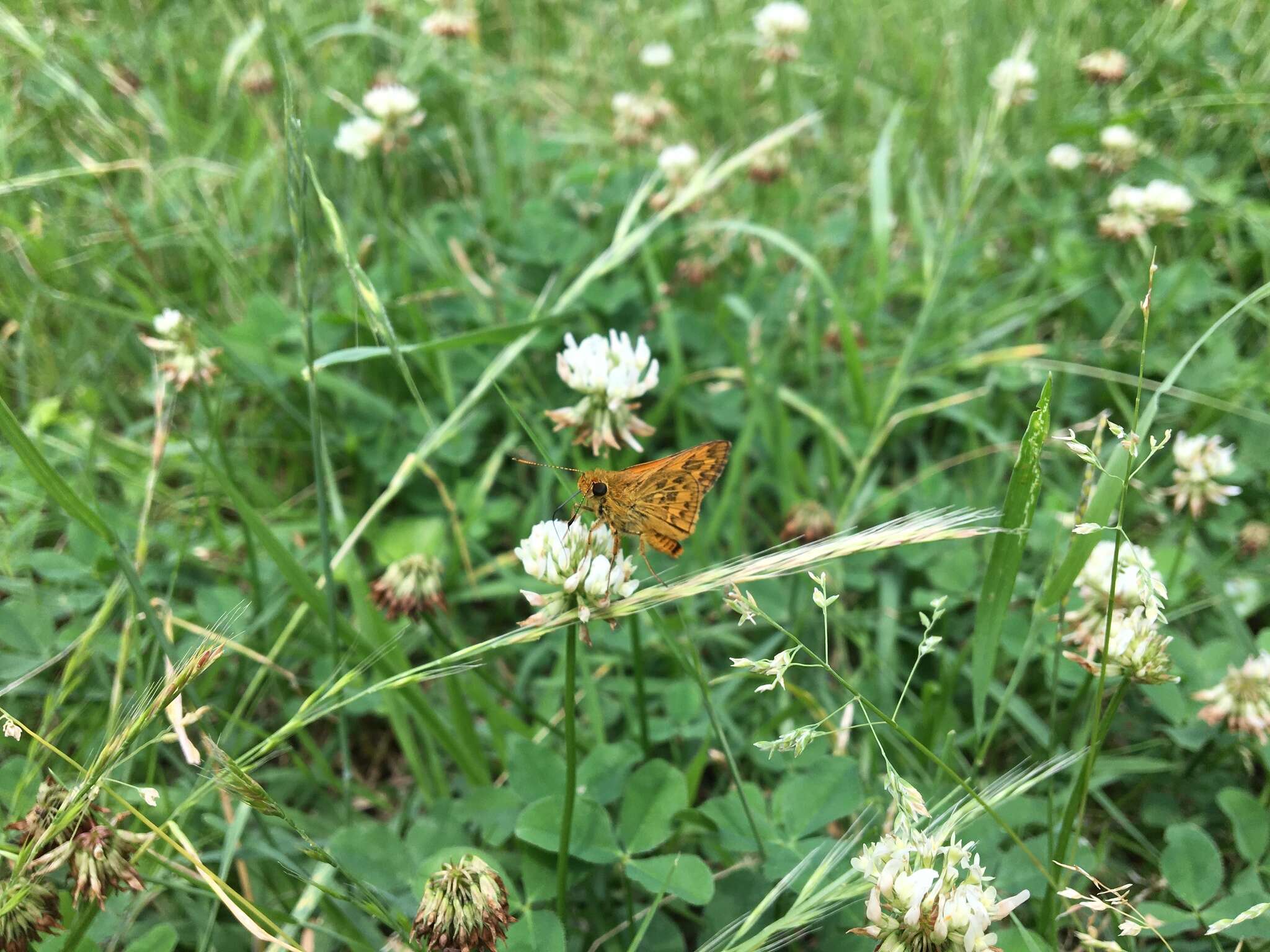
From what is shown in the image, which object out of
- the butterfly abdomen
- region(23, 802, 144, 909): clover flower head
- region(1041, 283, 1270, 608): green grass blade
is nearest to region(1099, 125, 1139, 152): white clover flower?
region(1041, 283, 1270, 608): green grass blade

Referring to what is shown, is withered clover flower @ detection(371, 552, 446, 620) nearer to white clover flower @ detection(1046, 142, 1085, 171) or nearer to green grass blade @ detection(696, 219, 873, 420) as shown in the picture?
green grass blade @ detection(696, 219, 873, 420)

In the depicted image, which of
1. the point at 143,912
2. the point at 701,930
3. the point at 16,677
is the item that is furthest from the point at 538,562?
the point at 16,677

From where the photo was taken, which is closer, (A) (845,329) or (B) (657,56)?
(A) (845,329)

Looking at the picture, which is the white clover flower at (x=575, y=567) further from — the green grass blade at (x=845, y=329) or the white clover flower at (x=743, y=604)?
the green grass blade at (x=845, y=329)

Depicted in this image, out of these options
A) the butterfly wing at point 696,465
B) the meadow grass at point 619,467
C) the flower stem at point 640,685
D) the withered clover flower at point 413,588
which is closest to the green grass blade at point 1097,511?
the meadow grass at point 619,467

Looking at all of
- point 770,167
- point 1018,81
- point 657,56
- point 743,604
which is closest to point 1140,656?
point 743,604

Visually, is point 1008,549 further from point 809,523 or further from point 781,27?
point 781,27
